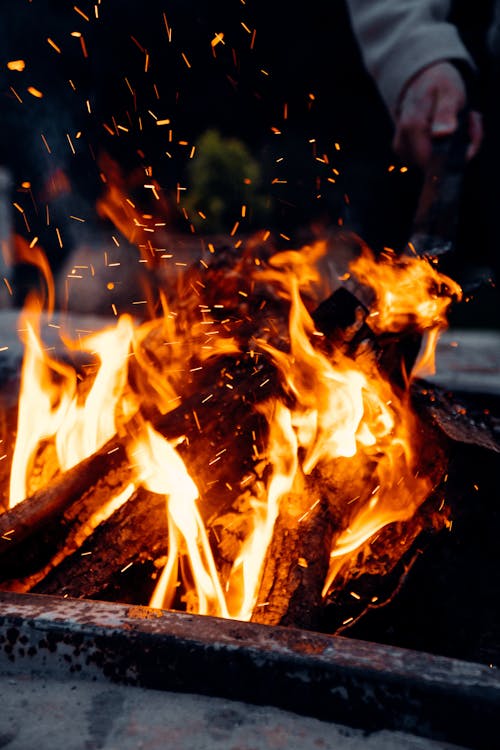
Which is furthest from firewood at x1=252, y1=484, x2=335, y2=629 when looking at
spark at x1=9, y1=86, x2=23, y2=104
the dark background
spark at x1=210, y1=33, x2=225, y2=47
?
spark at x1=210, y1=33, x2=225, y2=47

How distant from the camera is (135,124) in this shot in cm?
1076

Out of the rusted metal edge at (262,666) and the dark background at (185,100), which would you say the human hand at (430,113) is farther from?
the dark background at (185,100)

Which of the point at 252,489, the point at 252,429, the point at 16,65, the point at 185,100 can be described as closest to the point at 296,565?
the point at 252,489

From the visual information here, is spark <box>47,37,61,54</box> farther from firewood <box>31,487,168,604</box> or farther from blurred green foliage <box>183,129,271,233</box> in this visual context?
firewood <box>31,487,168,604</box>

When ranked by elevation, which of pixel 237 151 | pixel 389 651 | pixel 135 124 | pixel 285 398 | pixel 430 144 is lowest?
pixel 389 651

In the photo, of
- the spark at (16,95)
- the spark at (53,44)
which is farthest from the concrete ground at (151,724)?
the spark at (53,44)

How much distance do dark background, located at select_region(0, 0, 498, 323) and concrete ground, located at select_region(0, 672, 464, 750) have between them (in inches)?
328

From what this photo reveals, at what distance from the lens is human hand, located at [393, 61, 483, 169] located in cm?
290

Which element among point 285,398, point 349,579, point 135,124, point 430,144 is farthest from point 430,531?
point 135,124

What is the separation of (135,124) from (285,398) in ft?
32.0

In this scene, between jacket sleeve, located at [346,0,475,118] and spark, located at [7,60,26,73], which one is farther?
spark, located at [7,60,26,73]

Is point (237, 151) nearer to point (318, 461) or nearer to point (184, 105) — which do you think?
point (184, 105)

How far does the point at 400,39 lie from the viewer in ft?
11.1

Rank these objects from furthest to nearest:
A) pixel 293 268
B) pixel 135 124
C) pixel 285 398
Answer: pixel 135 124 → pixel 293 268 → pixel 285 398
